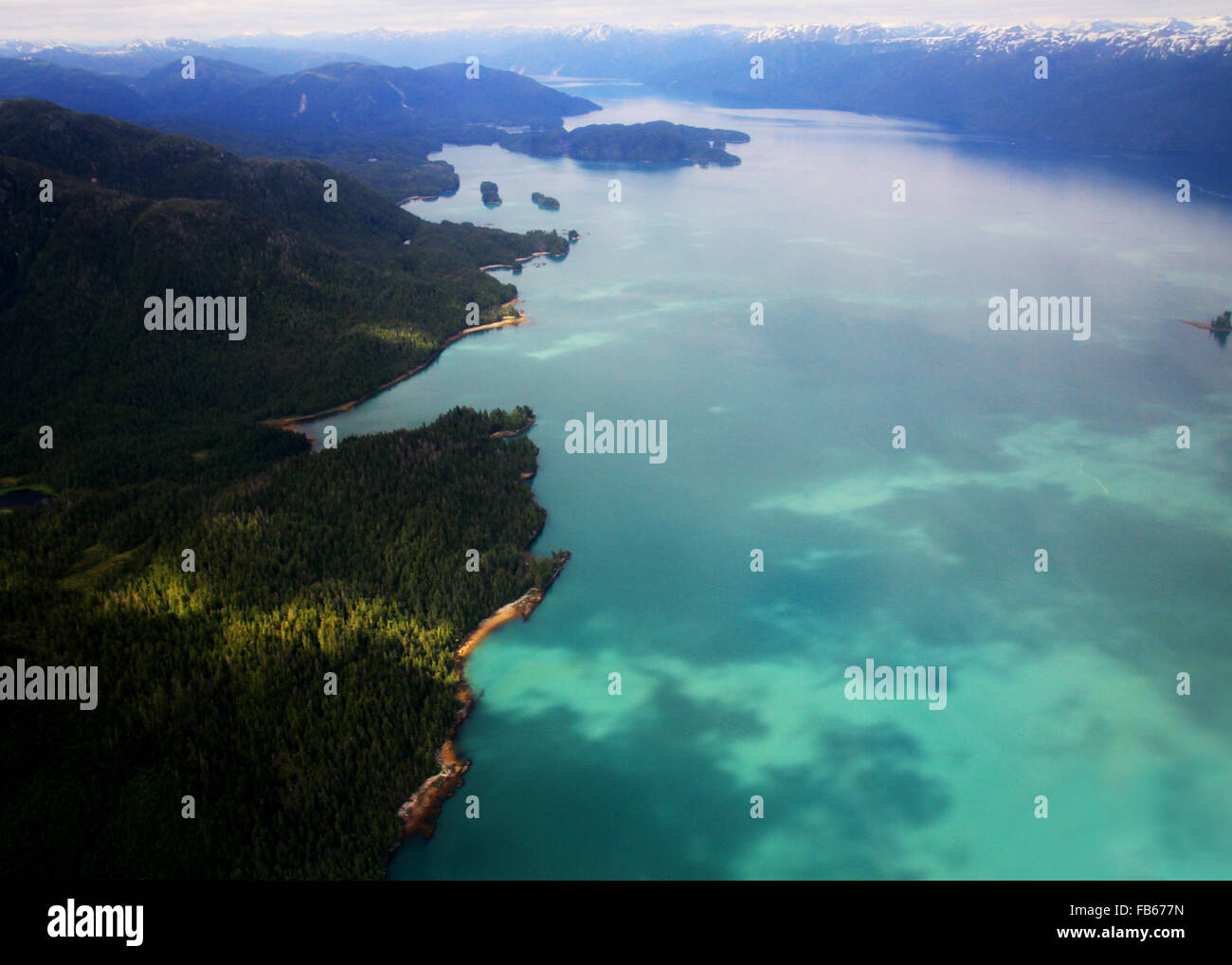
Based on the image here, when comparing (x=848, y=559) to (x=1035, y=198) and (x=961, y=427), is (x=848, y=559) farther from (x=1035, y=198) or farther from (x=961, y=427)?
(x=1035, y=198)

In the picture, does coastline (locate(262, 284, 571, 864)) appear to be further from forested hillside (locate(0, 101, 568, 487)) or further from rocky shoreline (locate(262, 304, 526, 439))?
forested hillside (locate(0, 101, 568, 487))

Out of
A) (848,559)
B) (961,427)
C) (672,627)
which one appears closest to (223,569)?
(672,627)

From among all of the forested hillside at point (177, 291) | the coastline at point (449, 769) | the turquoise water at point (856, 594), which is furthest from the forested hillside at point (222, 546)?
the turquoise water at point (856, 594)

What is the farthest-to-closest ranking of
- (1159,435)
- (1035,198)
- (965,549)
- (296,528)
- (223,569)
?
1. (1035,198)
2. (1159,435)
3. (965,549)
4. (296,528)
5. (223,569)

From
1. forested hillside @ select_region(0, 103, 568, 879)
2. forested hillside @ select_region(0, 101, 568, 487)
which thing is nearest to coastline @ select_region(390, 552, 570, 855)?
forested hillside @ select_region(0, 103, 568, 879)

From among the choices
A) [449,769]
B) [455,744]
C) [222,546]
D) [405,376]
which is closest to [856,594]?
[455,744]

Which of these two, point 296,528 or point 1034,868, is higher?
point 296,528

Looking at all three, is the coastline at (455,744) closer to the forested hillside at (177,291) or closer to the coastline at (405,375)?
the coastline at (405,375)
